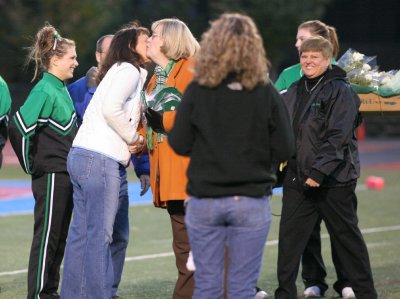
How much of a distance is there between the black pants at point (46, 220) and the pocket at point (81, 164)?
2.30 feet

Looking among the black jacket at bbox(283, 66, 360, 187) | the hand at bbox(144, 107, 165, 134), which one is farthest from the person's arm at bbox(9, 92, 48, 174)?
the black jacket at bbox(283, 66, 360, 187)

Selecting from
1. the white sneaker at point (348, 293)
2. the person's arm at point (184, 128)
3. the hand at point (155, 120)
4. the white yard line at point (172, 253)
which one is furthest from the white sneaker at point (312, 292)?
the person's arm at point (184, 128)

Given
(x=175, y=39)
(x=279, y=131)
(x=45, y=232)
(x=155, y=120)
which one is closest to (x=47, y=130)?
(x=45, y=232)

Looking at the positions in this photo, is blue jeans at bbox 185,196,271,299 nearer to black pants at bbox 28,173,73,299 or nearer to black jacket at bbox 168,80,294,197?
black jacket at bbox 168,80,294,197

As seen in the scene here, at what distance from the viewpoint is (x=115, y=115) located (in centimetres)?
687

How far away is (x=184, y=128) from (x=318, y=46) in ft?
7.55

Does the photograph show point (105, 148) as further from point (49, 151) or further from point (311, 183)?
point (311, 183)

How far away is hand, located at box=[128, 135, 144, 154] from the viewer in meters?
7.09

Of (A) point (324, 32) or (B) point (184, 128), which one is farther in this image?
(A) point (324, 32)

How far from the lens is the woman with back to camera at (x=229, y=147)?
5438mm

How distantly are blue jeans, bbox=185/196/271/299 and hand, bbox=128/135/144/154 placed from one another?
5.09 feet

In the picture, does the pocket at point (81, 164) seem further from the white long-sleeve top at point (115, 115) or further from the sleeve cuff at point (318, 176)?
the sleeve cuff at point (318, 176)

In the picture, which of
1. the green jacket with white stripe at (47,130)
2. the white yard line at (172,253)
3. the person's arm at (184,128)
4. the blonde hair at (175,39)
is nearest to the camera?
the person's arm at (184,128)

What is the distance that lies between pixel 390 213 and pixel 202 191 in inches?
388
